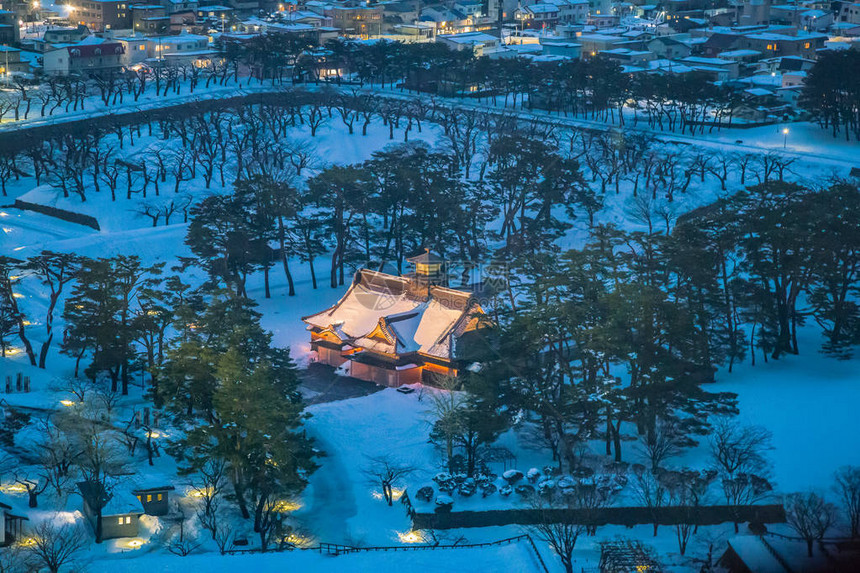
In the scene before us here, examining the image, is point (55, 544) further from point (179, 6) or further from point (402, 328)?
point (179, 6)

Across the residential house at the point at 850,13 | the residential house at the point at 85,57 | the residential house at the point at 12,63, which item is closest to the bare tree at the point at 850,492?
the residential house at the point at 85,57

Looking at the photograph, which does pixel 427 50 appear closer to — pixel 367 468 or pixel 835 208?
pixel 835 208

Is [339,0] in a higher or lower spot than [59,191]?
higher

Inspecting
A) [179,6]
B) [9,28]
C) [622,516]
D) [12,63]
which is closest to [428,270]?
[622,516]

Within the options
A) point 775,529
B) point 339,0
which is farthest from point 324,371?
point 339,0

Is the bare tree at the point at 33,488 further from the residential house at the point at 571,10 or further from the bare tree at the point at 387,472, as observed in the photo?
the residential house at the point at 571,10
